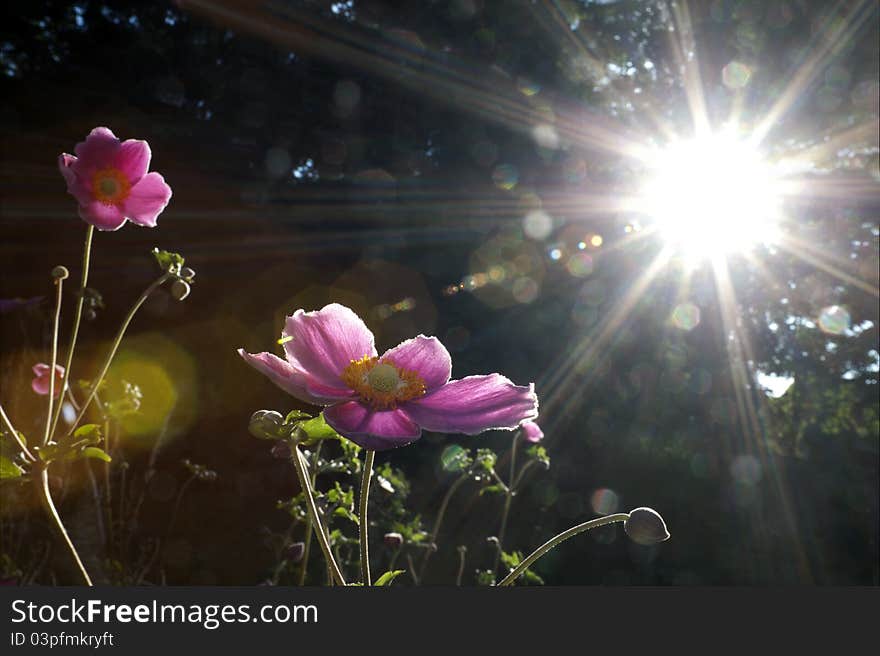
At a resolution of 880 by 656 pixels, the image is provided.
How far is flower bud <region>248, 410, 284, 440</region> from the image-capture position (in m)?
0.56

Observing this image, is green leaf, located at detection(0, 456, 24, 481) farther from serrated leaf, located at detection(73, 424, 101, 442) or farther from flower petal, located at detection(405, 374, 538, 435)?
flower petal, located at detection(405, 374, 538, 435)

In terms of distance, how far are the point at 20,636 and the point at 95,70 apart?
488cm

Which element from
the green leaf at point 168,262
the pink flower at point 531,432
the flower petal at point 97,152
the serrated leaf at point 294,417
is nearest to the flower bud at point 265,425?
the serrated leaf at point 294,417

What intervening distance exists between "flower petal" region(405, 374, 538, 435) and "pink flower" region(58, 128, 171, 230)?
0.56 m

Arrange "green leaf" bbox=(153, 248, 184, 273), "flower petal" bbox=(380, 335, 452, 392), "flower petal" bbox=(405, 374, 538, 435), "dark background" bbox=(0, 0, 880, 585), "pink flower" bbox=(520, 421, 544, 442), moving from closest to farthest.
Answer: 1. "flower petal" bbox=(405, 374, 538, 435)
2. "flower petal" bbox=(380, 335, 452, 392)
3. "green leaf" bbox=(153, 248, 184, 273)
4. "pink flower" bbox=(520, 421, 544, 442)
5. "dark background" bbox=(0, 0, 880, 585)

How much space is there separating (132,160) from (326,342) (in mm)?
550

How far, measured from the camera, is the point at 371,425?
1.97 feet

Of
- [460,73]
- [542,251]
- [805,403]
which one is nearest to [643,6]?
[460,73]

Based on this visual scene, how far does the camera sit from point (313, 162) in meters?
5.25

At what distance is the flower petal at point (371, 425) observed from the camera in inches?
22.0

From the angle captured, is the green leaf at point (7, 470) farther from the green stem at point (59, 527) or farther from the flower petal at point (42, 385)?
the flower petal at point (42, 385)

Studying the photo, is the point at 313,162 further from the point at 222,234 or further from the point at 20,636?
the point at 20,636

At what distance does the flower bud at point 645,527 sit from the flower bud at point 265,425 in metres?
0.39

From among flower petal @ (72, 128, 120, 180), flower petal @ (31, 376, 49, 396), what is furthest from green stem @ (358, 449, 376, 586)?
flower petal @ (31, 376, 49, 396)
